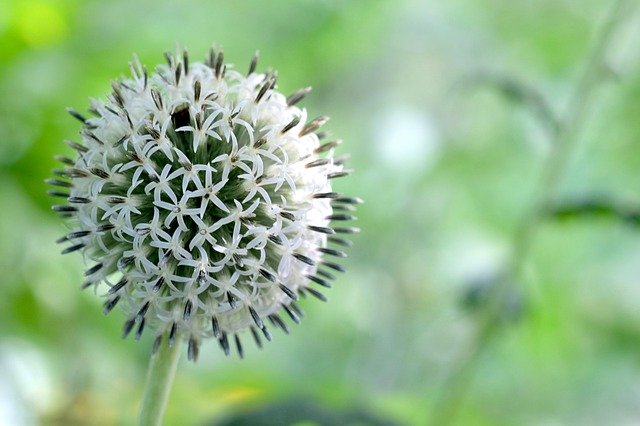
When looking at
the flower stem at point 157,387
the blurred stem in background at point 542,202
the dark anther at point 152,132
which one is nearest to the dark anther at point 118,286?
the flower stem at point 157,387

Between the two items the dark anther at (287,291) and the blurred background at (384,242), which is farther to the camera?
the blurred background at (384,242)

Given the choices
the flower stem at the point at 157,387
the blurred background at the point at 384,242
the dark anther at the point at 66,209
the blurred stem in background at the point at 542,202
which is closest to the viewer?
the flower stem at the point at 157,387

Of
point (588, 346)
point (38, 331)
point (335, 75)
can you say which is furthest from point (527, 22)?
point (38, 331)

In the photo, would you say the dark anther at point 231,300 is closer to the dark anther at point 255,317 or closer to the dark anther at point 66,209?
the dark anther at point 255,317

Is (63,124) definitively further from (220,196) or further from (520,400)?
(520,400)

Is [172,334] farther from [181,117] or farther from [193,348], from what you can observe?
[181,117]
